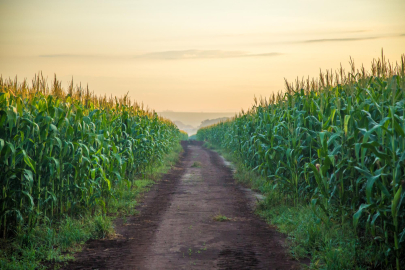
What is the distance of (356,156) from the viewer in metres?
5.52

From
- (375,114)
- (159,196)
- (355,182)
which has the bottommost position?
(159,196)

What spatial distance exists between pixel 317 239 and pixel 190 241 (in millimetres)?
A: 2371

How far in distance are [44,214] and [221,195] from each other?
595 cm

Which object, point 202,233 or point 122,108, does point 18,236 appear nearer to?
point 202,233

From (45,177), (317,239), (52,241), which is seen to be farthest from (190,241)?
(45,177)

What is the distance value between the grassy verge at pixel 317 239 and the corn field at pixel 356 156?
0.17 meters

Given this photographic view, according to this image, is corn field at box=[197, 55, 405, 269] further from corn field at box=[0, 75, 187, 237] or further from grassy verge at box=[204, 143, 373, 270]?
corn field at box=[0, 75, 187, 237]

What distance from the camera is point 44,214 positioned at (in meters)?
7.10

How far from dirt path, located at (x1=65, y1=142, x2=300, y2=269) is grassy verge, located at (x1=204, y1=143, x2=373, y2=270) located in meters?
0.29

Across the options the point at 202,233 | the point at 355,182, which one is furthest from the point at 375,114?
the point at 202,233

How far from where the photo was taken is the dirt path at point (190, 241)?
5.67 meters

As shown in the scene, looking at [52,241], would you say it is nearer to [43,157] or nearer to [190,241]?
[43,157]

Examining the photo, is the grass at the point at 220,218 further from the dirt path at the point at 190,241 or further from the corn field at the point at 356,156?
the corn field at the point at 356,156

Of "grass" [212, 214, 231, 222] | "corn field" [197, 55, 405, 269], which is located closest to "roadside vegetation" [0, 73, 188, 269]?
"grass" [212, 214, 231, 222]
